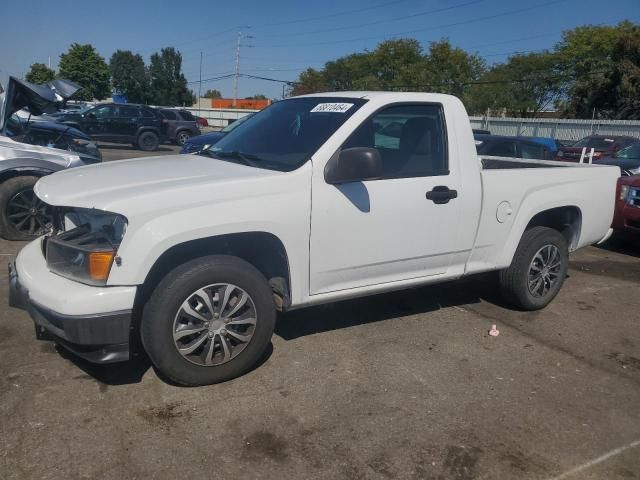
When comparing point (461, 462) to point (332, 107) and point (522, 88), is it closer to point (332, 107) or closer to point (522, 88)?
point (332, 107)

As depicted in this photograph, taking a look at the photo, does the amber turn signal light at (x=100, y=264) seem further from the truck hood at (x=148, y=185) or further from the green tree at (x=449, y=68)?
the green tree at (x=449, y=68)

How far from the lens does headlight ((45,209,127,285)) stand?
10.4 feet

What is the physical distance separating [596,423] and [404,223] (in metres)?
1.72

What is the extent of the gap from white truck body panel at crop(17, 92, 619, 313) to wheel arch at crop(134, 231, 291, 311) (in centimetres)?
7

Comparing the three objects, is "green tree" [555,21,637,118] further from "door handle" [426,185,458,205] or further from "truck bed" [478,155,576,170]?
"door handle" [426,185,458,205]

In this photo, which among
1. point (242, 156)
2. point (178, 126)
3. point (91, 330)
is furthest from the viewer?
point (178, 126)

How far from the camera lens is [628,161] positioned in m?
12.5

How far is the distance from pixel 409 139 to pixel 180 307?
2.15 metres

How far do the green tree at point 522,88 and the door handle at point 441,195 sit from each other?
171ft

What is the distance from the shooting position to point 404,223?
410cm

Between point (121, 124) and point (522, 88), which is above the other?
point (522, 88)

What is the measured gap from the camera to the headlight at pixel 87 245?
125 inches

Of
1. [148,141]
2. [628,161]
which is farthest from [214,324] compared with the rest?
[148,141]

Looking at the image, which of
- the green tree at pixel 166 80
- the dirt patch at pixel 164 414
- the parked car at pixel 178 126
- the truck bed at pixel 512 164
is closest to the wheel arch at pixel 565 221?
the truck bed at pixel 512 164
